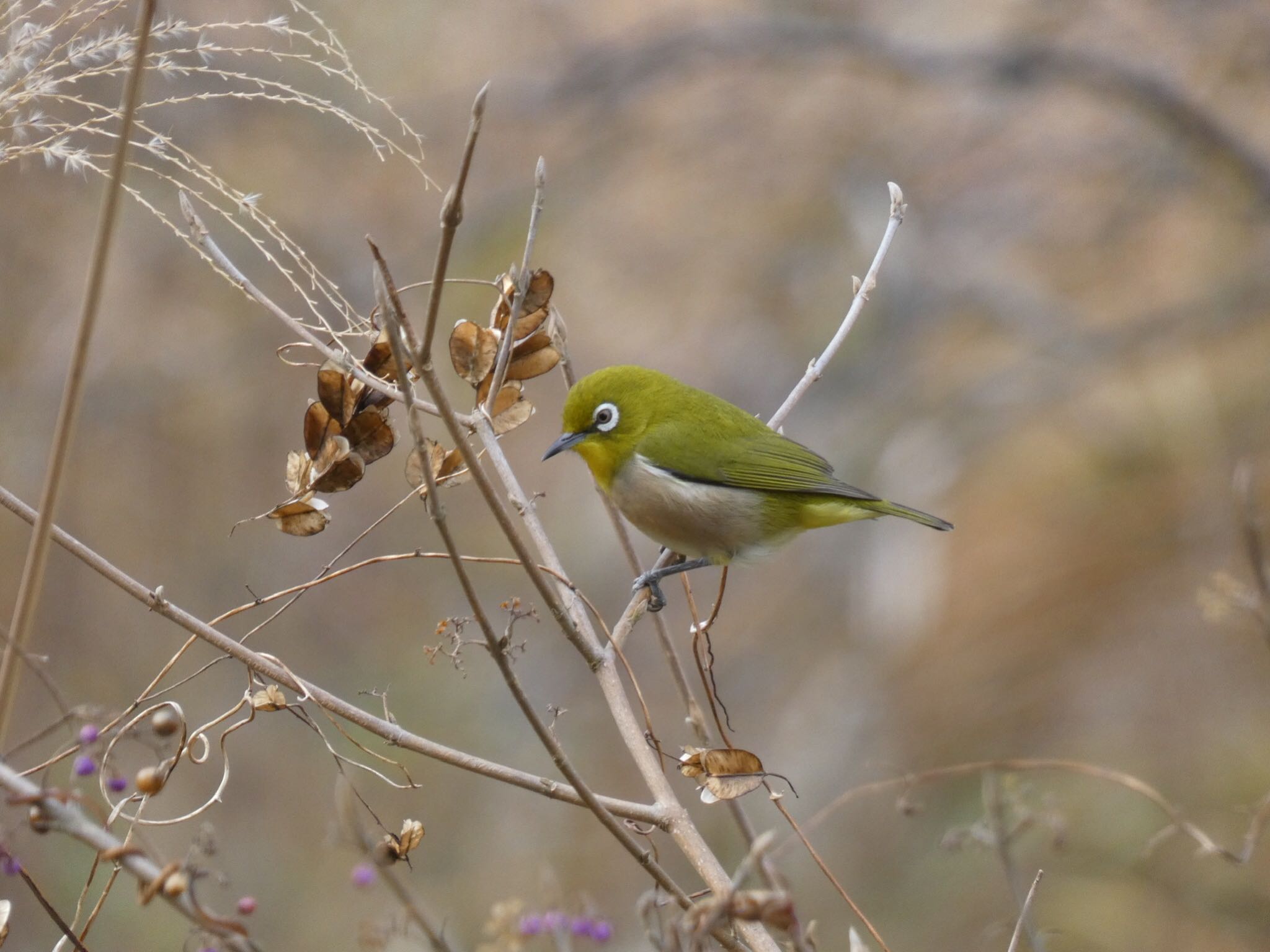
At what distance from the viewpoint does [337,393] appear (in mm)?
1972

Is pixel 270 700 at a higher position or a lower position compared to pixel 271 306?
lower

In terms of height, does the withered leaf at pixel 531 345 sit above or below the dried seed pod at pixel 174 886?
above

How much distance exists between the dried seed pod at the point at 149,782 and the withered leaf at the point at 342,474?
0.69 m

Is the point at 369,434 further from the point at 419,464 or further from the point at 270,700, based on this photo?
the point at 270,700

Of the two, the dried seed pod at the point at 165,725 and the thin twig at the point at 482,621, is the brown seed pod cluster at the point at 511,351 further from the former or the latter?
the dried seed pod at the point at 165,725

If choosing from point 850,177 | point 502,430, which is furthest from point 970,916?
point 502,430

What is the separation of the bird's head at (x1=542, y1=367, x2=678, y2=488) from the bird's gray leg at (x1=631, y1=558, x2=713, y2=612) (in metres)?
0.43

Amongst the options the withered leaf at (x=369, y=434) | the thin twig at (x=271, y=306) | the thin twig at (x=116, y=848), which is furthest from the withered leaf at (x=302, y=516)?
the thin twig at (x=116, y=848)

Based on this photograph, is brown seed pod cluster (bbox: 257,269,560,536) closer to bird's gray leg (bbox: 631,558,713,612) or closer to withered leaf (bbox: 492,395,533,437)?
withered leaf (bbox: 492,395,533,437)

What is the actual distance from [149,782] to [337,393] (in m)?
0.84

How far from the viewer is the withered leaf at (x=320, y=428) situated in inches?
77.3

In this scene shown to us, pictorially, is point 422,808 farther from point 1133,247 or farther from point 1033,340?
point 1133,247

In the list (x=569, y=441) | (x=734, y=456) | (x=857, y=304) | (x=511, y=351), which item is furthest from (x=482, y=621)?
(x=734, y=456)

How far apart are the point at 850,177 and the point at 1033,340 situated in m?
1.58
